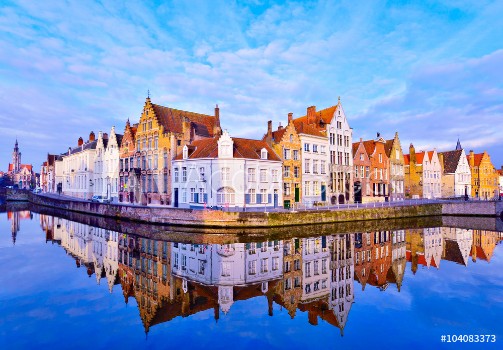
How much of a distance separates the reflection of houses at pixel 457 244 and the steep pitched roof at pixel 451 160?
110 ft

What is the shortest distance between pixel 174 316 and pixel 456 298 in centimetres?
1119

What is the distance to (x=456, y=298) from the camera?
43.2 ft

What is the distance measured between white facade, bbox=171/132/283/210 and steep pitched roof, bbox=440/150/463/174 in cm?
4277

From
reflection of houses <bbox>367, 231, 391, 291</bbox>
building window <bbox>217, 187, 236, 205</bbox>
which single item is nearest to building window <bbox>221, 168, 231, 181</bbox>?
building window <bbox>217, 187, 236, 205</bbox>

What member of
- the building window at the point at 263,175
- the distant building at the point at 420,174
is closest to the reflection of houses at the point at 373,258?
the building window at the point at 263,175

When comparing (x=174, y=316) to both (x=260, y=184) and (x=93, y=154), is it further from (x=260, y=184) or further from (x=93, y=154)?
(x=93, y=154)

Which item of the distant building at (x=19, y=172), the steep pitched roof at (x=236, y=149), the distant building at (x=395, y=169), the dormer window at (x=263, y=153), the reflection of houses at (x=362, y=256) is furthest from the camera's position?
the distant building at (x=19, y=172)

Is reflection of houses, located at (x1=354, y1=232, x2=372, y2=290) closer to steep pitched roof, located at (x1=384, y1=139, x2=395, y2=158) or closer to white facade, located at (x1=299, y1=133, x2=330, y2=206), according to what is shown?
white facade, located at (x1=299, y1=133, x2=330, y2=206)

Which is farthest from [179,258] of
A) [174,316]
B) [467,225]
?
[467,225]

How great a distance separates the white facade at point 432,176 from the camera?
5603 cm

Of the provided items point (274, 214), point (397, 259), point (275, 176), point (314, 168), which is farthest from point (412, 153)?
point (397, 259)

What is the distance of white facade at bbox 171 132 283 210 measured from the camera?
32312 millimetres

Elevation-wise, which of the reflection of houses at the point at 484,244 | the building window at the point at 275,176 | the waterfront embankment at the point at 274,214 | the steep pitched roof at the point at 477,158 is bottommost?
the reflection of houses at the point at 484,244

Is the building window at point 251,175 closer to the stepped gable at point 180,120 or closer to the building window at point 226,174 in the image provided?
the building window at point 226,174
